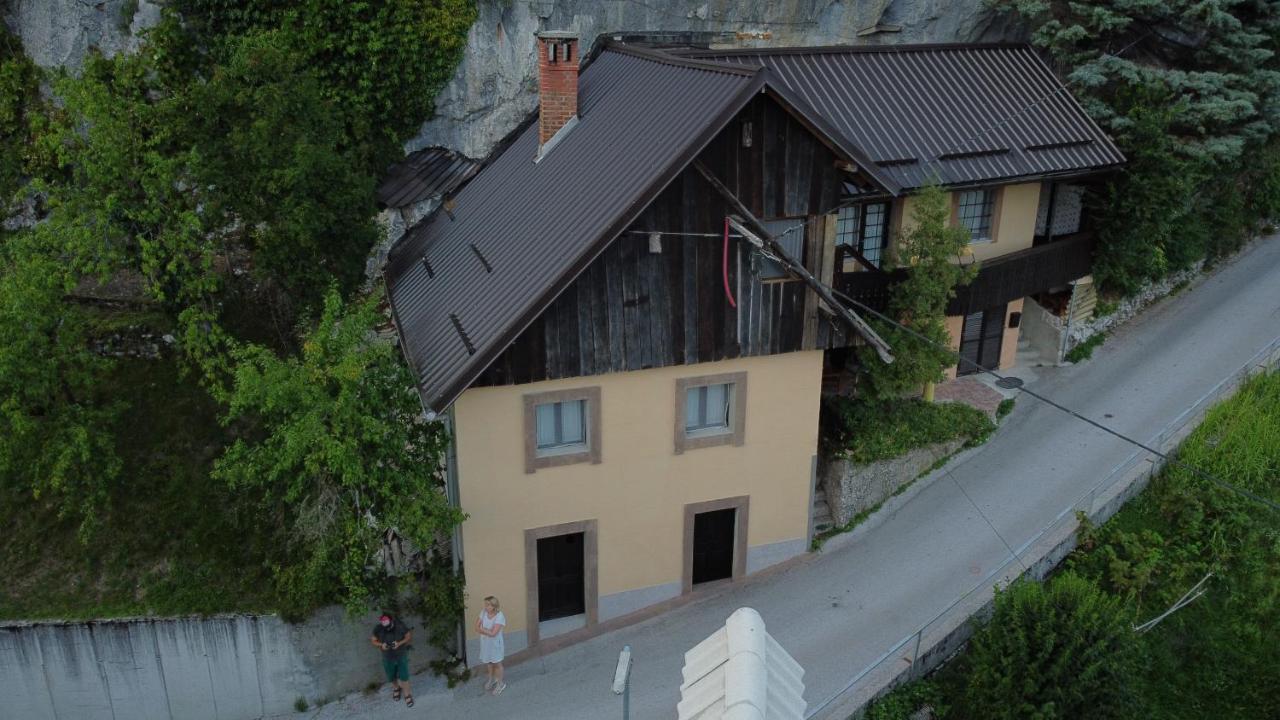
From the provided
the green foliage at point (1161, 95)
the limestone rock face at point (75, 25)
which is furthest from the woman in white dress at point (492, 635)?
the green foliage at point (1161, 95)

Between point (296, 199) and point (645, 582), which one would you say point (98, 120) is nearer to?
point (296, 199)

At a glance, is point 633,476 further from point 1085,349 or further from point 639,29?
point 1085,349

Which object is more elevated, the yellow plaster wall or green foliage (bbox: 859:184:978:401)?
green foliage (bbox: 859:184:978:401)

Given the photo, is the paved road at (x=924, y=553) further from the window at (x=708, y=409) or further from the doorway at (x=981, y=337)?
the window at (x=708, y=409)

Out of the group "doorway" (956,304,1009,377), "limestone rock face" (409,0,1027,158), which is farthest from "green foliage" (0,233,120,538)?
"doorway" (956,304,1009,377)

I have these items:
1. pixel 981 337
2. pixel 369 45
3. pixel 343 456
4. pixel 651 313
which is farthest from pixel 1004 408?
pixel 369 45

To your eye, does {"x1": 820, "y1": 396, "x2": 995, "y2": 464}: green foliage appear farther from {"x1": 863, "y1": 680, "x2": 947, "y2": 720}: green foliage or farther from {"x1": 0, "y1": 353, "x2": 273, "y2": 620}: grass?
{"x1": 0, "y1": 353, "x2": 273, "y2": 620}: grass
